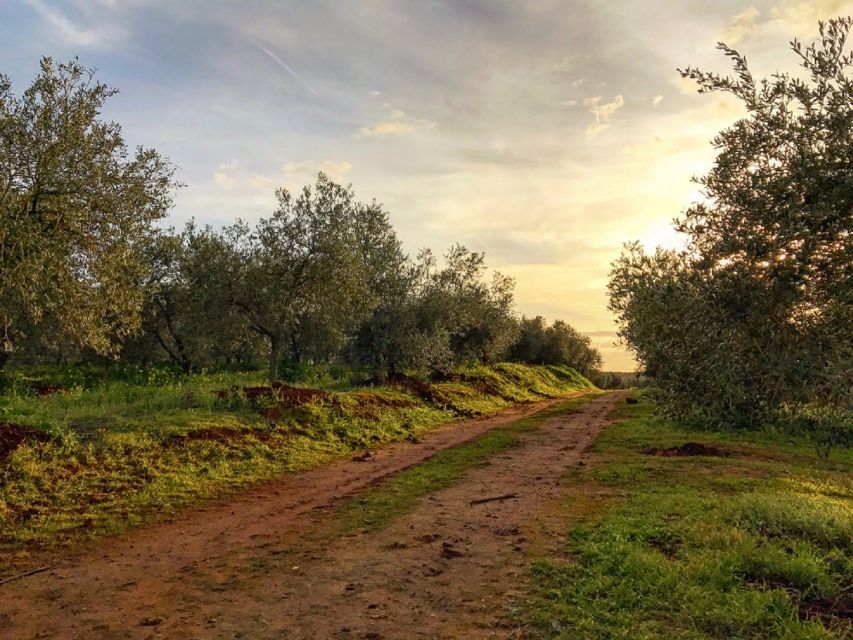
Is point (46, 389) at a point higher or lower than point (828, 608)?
lower

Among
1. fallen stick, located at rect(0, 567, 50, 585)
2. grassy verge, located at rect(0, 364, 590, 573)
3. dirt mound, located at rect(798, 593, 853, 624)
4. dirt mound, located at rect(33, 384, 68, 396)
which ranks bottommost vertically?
dirt mound, located at rect(33, 384, 68, 396)

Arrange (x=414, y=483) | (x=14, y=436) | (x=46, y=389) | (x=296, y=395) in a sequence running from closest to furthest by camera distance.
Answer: (x=14, y=436) → (x=414, y=483) → (x=296, y=395) → (x=46, y=389)

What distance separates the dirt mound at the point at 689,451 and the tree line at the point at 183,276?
15311 mm

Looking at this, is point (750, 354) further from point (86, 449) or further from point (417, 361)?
point (417, 361)

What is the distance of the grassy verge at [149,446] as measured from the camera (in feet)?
38.4

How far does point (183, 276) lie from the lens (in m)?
34.4

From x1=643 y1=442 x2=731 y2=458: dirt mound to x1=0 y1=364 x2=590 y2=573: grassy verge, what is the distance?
10476mm

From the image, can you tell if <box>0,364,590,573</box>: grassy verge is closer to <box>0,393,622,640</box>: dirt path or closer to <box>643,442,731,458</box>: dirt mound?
<box>0,393,622,640</box>: dirt path

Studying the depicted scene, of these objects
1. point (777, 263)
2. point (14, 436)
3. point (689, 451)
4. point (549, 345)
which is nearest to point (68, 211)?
point (14, 436)

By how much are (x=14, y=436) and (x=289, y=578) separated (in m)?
10.4

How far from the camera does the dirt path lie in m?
7.12

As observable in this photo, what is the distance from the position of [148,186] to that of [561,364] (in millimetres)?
76471

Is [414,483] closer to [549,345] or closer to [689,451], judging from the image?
[689,451]

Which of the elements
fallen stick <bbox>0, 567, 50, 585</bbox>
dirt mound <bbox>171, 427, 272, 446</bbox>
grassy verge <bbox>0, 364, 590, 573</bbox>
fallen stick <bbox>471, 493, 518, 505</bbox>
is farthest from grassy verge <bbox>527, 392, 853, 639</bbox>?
dirt mound <bbox>171, 427, 272, 446</bbox>
